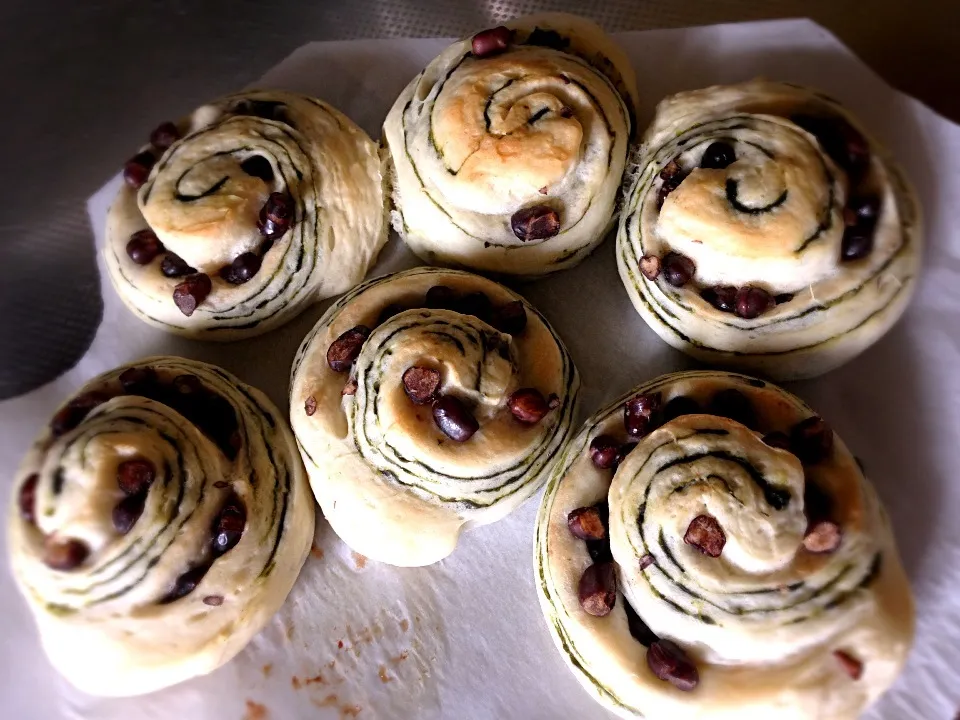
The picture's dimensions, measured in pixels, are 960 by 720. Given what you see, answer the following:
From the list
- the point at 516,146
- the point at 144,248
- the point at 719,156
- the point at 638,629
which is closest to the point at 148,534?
the point at 144,248

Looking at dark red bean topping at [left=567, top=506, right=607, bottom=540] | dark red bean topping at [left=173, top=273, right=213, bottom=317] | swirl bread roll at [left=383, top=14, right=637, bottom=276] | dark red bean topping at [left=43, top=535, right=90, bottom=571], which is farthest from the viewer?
dark red bean topping at [left=173, top=273, right=213, bottom=317]

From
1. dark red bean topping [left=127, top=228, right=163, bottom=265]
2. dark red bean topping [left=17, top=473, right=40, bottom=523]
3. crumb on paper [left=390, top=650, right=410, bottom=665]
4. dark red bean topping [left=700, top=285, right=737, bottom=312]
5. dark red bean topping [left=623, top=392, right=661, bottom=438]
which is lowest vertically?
crumb on paper [left=390, top=650, right=410, bottom=665]

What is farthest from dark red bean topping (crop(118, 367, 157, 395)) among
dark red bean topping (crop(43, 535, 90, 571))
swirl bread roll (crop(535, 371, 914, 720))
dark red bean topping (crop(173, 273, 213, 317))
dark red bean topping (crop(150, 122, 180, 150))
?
swirl bread roll (crop(535, 371, 914, 720))

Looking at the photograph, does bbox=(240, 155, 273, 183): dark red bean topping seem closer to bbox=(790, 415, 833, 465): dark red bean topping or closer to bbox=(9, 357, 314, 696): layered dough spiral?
bbox=(9, 357, 314, 696): layered dough spiral

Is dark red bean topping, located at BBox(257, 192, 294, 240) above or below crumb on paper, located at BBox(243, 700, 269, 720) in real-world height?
above

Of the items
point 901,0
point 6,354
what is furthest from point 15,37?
point 901,0

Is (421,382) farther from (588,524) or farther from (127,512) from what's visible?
(127,512)

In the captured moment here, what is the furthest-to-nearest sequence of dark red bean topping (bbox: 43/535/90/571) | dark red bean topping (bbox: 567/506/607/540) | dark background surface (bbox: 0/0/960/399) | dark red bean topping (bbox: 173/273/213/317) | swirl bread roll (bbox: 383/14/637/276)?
dark background surface (bbox: 0/0/960/399)
dark red bean topping (bbox: 173/273/213/317)
swirl bread roll (bbox: 383/14/637/276)
dark red bean topping (bbox: 567/506/607/540)
dark red bean topping (bbox: 43/535/90/571)
